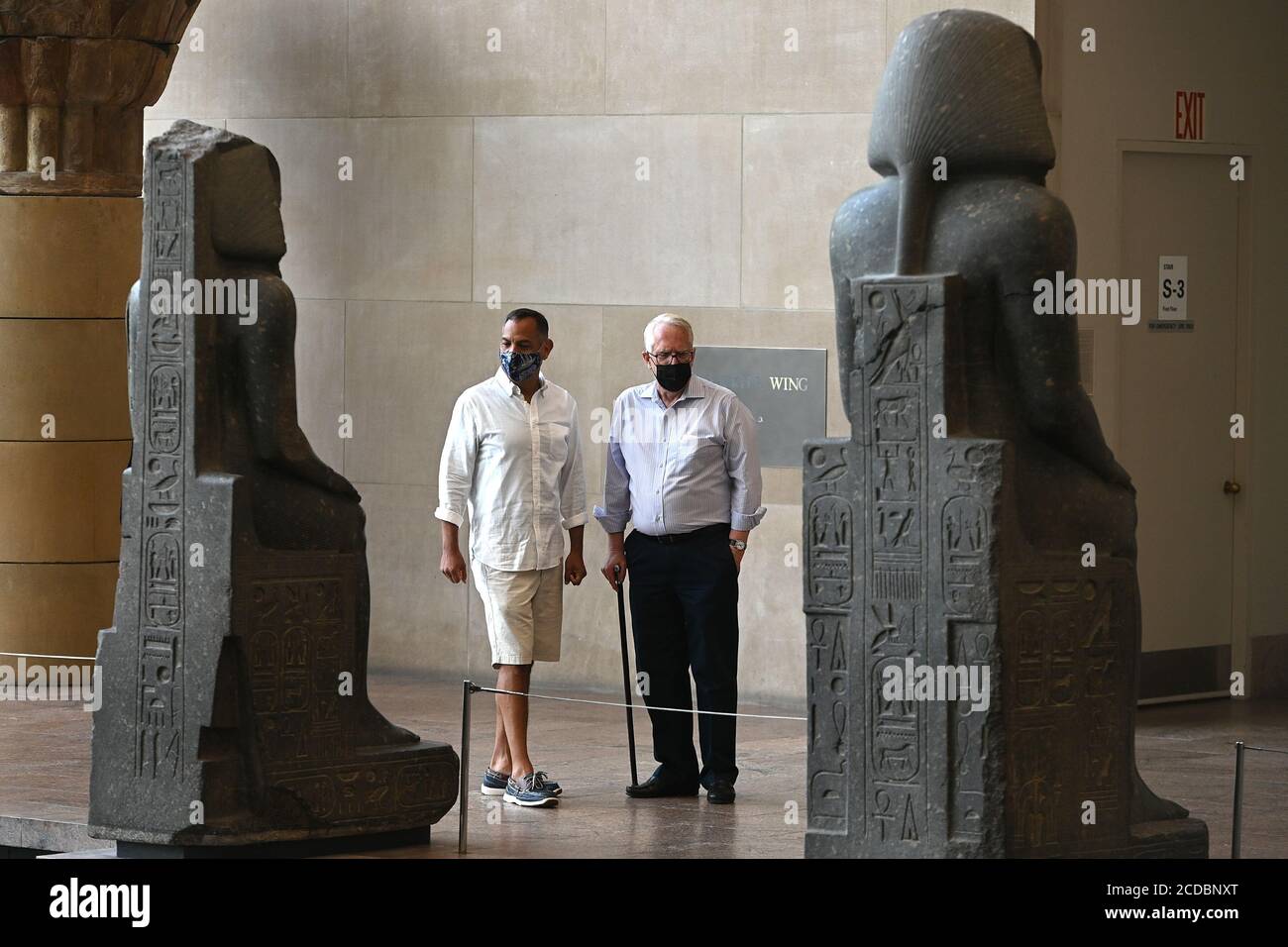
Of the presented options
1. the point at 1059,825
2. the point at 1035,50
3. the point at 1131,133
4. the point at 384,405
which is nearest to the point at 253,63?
the point at 384,405

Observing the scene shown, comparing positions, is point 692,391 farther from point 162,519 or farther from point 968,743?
point 968,743

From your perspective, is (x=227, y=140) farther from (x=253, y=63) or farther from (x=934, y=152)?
(x=253, y=63)

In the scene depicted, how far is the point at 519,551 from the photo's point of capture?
9070 mm

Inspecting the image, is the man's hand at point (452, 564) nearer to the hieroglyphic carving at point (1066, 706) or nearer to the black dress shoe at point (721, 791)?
the black dress shoe at point (721, 791)

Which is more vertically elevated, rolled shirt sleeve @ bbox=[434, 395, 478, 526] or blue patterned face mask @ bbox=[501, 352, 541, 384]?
blue patterned face mask @ bbox=[501, 352, 541, 384]

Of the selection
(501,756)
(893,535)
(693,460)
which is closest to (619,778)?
(501,756)

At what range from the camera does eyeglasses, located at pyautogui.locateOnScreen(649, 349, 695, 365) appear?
9250mm

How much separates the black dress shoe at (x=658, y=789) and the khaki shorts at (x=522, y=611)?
0.65 metres

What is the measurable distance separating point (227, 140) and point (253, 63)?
19.5 feet

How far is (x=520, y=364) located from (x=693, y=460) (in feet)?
2.74

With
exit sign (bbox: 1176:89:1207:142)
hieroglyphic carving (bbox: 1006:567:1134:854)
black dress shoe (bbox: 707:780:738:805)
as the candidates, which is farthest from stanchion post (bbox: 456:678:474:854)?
exit sign (bbox: 1176:89:1207:142)

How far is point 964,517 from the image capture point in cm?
640

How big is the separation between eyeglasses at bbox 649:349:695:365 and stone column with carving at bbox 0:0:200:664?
4.36m

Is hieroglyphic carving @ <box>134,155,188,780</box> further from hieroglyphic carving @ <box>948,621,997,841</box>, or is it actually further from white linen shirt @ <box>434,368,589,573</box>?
hieroglyphic carving @ <box>948,621,997,841</box>
